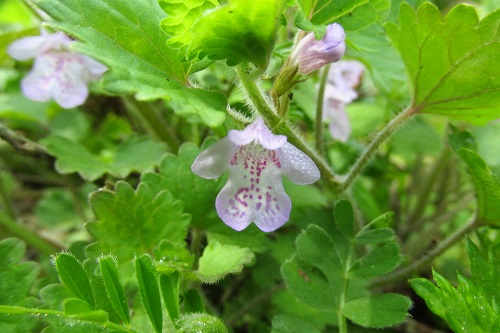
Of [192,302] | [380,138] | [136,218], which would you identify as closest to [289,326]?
[192,302]

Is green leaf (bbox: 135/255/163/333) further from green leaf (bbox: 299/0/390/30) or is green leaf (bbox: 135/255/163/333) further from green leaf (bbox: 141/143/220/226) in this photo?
green leaf (bbox: 299/0/390/30)

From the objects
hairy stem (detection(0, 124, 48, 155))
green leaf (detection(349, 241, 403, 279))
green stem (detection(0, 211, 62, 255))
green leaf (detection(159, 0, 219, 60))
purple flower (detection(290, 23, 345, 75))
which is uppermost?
green leaf (detection(159, 0, 219, 60))

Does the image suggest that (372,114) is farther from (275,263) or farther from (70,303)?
(70,303)

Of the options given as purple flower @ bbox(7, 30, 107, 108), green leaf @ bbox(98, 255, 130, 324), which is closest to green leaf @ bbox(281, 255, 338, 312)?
green leaf @ bbox(98, 255, 130, 324)

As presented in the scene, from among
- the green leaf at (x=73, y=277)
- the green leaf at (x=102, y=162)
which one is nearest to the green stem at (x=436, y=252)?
the green leaf at (x=102, y=162)

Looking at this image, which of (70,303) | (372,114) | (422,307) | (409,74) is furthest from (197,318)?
(372,114)

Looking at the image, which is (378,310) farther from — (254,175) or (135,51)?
(135,51)
